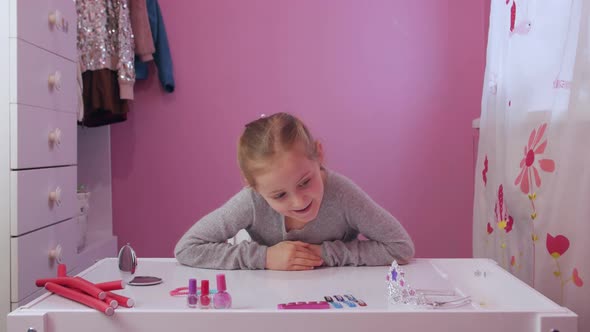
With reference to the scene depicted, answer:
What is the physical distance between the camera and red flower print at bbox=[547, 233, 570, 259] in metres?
1.12

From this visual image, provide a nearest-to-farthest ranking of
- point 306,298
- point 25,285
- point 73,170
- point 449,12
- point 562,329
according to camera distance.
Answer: point 562,329 → point 306,298 → point 25,285 → point 73,170 → point 449,12

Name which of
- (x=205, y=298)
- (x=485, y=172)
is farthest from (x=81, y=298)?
(x=485, y=172)

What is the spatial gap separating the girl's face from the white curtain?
45 cm

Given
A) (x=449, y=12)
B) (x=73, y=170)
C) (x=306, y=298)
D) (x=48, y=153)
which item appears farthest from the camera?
(x=449, y=12)

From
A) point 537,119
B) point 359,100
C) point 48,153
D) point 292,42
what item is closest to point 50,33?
point 48,153

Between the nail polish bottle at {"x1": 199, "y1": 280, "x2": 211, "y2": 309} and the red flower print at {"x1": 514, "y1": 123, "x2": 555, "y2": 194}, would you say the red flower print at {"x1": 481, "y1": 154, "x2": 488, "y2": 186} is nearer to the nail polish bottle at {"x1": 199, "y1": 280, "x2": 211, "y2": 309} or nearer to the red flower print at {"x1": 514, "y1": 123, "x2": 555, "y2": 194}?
the red flower print at {"x1": 514, "y1": 123, "x2": 555, "y2": 194}

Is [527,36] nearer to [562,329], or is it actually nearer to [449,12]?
[562,329]

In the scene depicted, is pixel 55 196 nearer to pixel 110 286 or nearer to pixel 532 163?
pixel 110 286

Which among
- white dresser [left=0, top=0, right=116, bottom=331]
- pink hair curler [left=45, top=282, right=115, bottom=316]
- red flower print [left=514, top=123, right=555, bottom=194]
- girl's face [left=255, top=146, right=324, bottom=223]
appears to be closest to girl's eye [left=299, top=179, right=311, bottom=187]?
girl's face [left=255, top=146, right=324, bottom=223]

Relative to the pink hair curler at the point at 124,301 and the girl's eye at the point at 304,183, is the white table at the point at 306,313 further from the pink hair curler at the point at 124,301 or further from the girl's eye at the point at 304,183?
the girl's eye at the point at 304,183

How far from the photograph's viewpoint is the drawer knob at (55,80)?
66.1 inches

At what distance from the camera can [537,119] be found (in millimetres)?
1259

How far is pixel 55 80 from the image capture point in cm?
169

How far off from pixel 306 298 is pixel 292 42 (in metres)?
1.61
